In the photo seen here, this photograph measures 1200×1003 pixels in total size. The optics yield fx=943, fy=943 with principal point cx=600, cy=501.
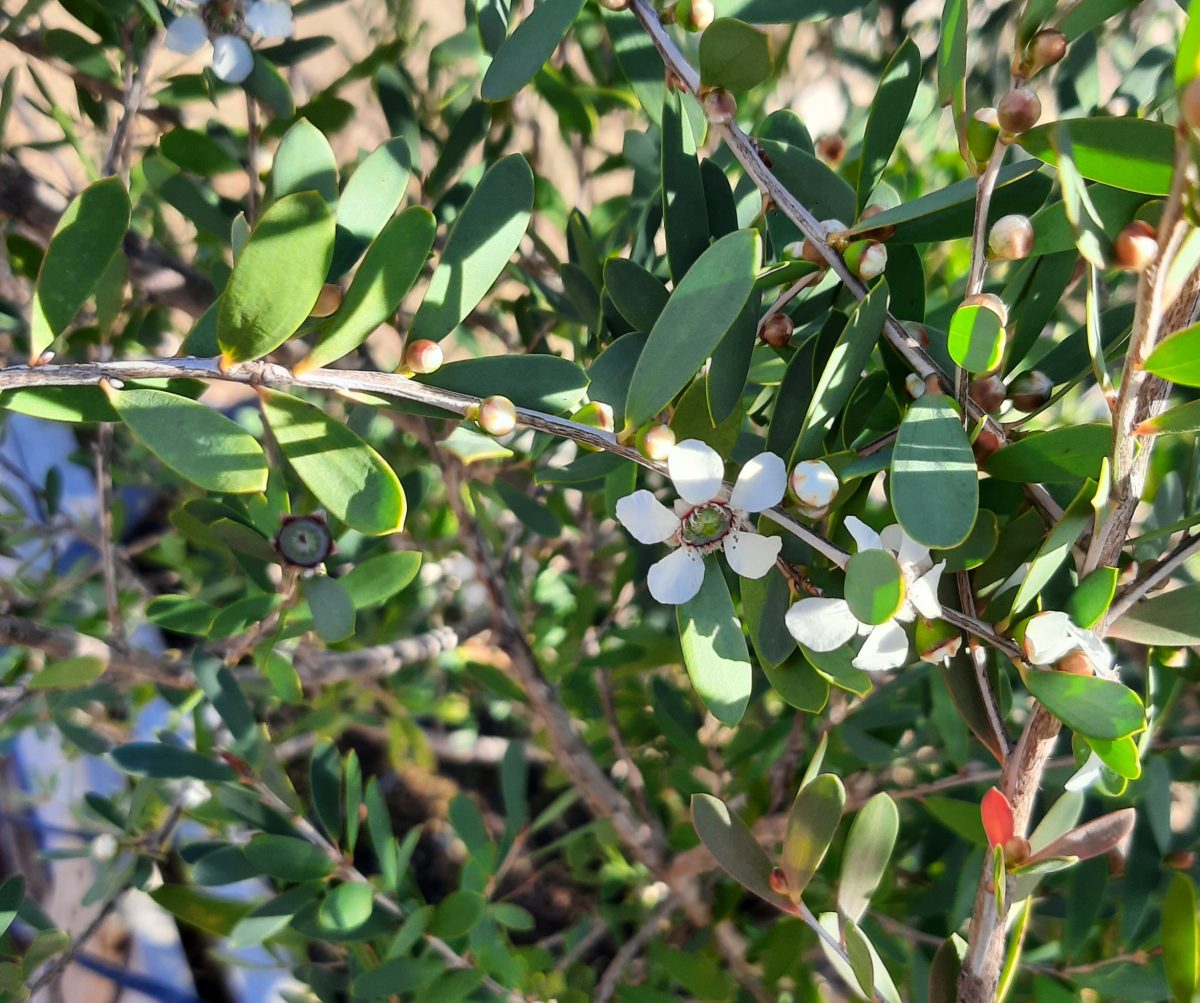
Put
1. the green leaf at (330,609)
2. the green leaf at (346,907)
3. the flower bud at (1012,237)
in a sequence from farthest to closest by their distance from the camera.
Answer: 1. the green leaf at (346,907)
2. the green leaf at (330,609)
3. the flower bud at (1012,237)

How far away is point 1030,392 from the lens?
1.29ft

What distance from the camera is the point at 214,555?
1.10 metres

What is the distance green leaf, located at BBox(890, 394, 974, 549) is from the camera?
0.30 metres

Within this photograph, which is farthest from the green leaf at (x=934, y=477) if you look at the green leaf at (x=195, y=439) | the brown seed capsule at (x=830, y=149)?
the brown seed capsule at (x=830, y=149)

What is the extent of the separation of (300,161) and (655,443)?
0.19 meters

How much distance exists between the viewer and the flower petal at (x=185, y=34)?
0.58m

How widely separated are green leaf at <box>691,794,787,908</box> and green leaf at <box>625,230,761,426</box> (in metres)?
0.20

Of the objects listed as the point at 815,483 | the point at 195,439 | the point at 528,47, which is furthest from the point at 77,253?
the point at 815,483

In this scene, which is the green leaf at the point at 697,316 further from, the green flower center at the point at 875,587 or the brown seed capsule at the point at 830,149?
the brown seed capsule at the point at 830,149

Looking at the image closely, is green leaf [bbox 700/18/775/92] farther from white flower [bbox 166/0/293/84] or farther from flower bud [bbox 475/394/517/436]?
white flower [bbox 166/0/293/84]

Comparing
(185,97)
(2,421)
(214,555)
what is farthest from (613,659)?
(2,421)

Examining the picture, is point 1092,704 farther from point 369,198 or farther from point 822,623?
point 369,198

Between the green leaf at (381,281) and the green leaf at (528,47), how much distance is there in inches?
2.6

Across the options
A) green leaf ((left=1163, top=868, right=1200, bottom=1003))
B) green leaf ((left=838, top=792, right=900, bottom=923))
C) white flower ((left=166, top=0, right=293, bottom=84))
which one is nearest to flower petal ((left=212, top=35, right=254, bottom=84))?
white flower ((left=166, top=0, right=293, bottom=84))
